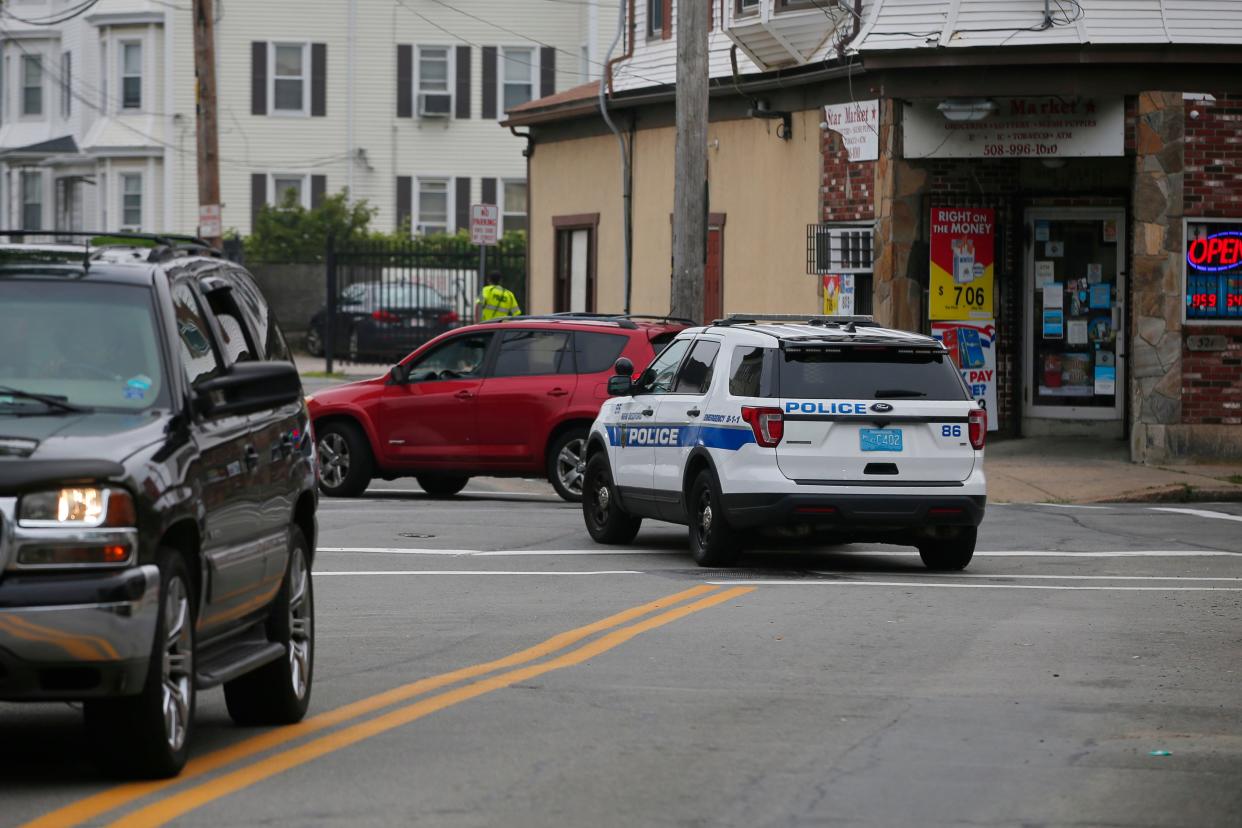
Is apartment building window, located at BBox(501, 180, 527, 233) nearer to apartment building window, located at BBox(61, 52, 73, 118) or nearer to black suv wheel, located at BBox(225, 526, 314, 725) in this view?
apartment building window, located at BBox(61, 52, 73, 118)

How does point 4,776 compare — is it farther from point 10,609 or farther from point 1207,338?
point 1207,338

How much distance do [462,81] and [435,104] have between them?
882 mm

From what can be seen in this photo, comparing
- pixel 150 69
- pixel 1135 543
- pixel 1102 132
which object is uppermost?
pixel 150 69

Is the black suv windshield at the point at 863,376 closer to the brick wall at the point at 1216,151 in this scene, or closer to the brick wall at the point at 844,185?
the brick wall at the point at 1216,151

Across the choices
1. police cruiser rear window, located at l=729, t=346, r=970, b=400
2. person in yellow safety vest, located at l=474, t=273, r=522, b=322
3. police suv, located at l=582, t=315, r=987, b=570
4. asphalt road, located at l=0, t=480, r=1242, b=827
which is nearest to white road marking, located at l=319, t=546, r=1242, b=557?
asphalt road, located at l=0, t=480, r=1242, b=827

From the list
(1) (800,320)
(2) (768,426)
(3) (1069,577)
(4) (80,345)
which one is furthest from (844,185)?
(4) (80,345)

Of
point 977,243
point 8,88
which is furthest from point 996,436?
point 8,88

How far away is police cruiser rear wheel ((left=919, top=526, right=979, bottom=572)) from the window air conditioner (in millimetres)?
38071

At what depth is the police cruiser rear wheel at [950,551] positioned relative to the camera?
14.8 metres

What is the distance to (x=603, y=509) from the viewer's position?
54.5 feet

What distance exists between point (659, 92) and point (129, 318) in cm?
2284

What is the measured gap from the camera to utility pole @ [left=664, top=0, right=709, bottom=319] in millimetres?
22656

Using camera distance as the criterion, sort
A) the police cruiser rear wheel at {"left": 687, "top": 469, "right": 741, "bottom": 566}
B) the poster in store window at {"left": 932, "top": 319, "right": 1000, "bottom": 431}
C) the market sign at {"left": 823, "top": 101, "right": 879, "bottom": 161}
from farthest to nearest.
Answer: the poster in store window at {"left": 932, "top": 319, "right": 1000, "bottom": 431}
the market sign at {"left": 823, "top": 101, "right": 879, "bottom": 161}
the police cruiser rear wheel at {"left": 687, "top": 469, "right": 741, "bottom": 566}

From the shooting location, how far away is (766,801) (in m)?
7.01
